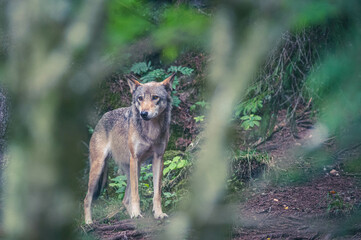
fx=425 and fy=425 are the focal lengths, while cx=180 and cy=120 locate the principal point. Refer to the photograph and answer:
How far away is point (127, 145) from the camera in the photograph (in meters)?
7.54

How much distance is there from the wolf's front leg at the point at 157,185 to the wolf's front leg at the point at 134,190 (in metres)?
0.30

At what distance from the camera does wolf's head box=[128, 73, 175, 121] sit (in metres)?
6.64

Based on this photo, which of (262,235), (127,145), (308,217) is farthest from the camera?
(127,145)

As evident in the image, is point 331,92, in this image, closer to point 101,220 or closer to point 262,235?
point 262,235

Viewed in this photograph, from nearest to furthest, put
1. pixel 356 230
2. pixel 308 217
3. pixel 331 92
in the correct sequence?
pixel 331 92
pixel 356 230
pixel 308 217

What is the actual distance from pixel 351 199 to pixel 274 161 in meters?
1.69

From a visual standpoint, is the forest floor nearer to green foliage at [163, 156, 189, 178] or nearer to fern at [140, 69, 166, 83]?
green foliage at [163, 156, 189, 178]

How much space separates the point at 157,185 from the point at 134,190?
1.28 feet

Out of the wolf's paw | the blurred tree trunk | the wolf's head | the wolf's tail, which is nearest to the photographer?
the blurred tree trunk

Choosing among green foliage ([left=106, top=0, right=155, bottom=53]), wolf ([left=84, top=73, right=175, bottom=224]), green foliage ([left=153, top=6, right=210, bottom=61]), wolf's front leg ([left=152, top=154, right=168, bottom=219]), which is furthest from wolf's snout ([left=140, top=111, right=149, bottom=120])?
green foliage ([left=106, top=0, right=155, bottom=53])

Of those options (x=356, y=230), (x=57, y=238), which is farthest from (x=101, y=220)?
(x=57, y=238)

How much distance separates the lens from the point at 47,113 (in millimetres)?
1381

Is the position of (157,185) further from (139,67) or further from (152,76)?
(139,67)

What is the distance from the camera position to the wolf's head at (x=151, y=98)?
6645mm
